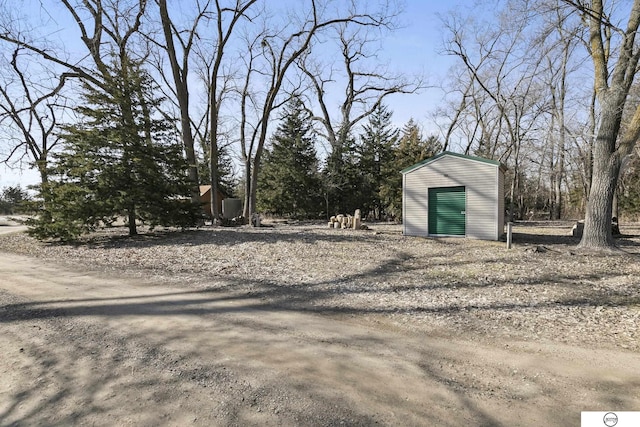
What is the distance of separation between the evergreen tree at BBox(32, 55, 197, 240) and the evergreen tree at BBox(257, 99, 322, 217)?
13862 millimetres

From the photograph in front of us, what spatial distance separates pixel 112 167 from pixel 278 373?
35.1ft

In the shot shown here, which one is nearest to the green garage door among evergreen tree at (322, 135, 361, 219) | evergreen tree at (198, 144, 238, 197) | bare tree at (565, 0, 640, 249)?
bare tree at (565, 0, 640, 249)

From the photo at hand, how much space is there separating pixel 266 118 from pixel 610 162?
1521 cm

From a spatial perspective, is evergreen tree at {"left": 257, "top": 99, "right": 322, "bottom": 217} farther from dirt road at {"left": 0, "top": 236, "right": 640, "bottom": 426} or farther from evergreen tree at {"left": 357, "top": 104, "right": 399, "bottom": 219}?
dirt road at {"left": 0, "top": 236, "right": 640, "bottom": 426}

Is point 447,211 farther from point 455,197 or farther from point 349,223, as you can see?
point 349,223

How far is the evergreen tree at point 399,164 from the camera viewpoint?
24.0m

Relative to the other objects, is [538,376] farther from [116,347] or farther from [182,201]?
[182,201]

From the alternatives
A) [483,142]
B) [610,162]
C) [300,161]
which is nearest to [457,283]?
[610,162]

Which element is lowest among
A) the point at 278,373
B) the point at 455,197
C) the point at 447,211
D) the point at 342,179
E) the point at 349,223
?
the point at 278,373

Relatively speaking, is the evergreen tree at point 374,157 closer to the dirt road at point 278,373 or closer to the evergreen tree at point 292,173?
the evergreen tree at point 292,173

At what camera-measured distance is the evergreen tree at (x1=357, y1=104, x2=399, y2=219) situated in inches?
1030

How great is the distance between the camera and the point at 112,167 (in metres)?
11.4

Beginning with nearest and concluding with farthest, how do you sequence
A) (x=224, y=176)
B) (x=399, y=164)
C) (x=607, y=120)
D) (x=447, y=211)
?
(x=607, y=120)
(x=447, y=211)
(x=399, y=164)
(x=224, y=176)

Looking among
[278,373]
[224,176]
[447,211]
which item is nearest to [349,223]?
[447,211]
